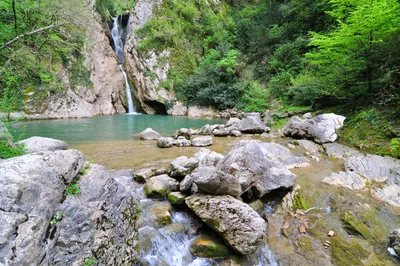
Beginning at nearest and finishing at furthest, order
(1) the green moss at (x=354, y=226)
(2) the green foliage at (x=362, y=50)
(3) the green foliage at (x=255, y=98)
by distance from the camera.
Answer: (1) the green moss at (x=354, y=226), (2) the green foliage at (x=362, y=50), (3) the green foliage at (x=255, y=98)

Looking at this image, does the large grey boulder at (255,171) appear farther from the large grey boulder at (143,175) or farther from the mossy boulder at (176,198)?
the large grey boulder at (143,175)

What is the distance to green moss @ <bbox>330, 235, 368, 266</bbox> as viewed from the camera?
2479 millimetres

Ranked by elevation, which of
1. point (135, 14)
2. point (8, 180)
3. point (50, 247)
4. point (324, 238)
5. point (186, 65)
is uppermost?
point (135, 14)

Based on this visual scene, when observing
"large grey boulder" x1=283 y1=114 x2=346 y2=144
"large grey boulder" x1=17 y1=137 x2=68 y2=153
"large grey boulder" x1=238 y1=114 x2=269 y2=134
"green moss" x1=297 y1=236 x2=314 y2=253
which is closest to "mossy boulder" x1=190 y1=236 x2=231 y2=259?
"green moss" x1=297 y1=236 x2=314 y2=253

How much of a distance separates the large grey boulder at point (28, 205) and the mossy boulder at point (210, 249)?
163 cm

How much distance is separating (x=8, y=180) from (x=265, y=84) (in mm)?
16313

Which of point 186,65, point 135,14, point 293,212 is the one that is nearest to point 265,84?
point 186,65

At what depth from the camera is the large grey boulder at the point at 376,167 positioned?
162 inches

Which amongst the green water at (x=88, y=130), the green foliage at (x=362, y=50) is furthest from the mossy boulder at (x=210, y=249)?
the green foliage at (x=362, y=50)

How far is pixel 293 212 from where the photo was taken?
3357 mm

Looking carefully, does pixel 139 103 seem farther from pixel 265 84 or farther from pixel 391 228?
pixel 391 228

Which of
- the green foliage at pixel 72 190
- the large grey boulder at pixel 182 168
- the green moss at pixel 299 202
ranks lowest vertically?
the green moss at pixel 299 202

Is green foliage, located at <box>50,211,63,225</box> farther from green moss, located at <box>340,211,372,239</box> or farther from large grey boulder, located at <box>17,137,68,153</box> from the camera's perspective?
green moss, located at <box>340,211,372,239</box>

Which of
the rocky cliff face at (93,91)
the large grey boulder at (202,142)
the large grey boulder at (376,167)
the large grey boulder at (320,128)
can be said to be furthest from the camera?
the rocky cliff face at (93,91)
